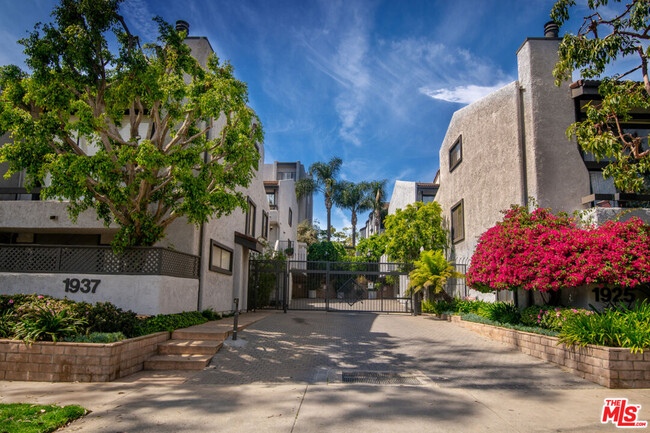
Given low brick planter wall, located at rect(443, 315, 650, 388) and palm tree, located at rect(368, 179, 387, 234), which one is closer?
low brick planter wall, located at rect(443, 315, 650, 388)

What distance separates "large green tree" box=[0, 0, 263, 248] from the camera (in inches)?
384

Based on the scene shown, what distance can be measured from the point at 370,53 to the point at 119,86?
7046 millimetres

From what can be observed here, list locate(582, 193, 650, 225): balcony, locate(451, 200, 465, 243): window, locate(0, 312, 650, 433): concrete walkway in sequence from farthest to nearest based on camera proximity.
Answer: locate(451, 200, 465, 243): window → locate(582, 193, 650, 225): balcony → locate(0, 312, 650, 433): concrete walkway

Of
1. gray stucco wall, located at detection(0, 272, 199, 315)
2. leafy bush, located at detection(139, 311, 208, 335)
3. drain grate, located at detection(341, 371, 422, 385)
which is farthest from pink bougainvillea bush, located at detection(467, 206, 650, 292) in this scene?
gray stucco wall, located at detection(0, 272, 199, 315)

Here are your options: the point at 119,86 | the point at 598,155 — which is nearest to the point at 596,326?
the point at 598,155

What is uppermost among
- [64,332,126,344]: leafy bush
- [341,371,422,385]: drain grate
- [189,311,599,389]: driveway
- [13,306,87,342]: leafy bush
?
[13,306,87,342]: leafy bush

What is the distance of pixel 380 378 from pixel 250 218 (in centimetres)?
1271

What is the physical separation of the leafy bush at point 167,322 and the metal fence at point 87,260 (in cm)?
110

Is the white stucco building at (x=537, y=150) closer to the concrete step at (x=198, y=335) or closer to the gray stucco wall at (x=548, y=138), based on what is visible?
the gray stucco wall at (x=548, y=138)

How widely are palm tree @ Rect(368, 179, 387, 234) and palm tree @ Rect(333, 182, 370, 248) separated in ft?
1.60

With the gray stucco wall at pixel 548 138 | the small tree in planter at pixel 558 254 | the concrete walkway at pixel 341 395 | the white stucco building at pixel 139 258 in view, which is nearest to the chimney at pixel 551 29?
the gray stucco wall at pixel 548 138

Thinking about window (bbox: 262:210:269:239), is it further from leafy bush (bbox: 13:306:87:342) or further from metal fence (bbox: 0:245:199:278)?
leafy bush (bbox: 13:306:87:342)

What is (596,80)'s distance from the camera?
13.1 meters

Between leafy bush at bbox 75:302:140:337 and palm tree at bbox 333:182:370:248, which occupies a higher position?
palm tree at bbox 333:182:370:248
